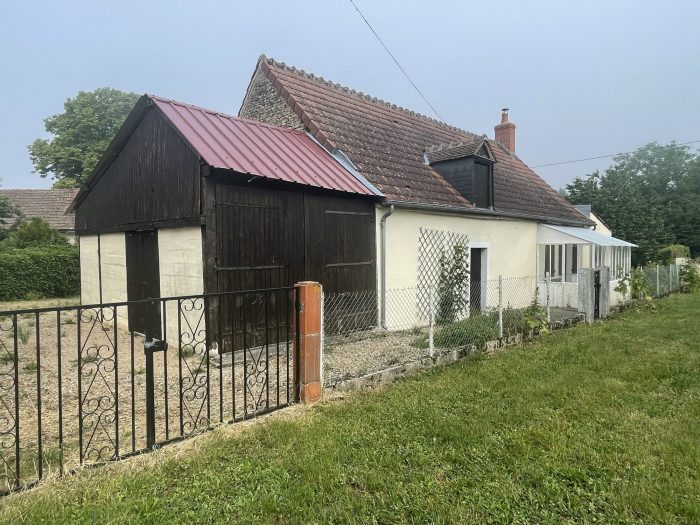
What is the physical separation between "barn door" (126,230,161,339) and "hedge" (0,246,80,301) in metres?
10.9

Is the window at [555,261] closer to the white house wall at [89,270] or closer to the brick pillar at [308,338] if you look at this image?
the brick pillar at [308,338]

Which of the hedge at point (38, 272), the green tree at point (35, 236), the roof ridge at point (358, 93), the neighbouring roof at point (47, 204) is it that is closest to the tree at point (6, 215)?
the green tree at point (35, 236)

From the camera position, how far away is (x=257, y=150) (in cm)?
810

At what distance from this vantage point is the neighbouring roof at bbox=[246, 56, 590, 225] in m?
10.2

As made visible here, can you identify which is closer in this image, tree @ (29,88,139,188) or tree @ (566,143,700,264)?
tree @ (566,143,700,264)

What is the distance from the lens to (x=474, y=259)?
1226 centimetres

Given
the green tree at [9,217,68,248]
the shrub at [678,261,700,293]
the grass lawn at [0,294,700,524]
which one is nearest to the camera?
the grass lawn at [0,294,700,524]

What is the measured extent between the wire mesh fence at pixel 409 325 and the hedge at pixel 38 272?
15123 millimetres

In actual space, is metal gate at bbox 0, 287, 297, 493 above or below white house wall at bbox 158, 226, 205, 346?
below

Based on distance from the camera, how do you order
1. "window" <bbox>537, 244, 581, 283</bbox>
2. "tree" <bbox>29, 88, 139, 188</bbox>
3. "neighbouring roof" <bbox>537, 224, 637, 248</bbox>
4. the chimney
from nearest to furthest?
"neighbouring roof" <bbox>537, 224, 637, 248</bbox> → "window" <bbox>537, 244, 581, 283</bbox> → the chimney → "tree" <bbox>29, 88, 139, 188</bbox>

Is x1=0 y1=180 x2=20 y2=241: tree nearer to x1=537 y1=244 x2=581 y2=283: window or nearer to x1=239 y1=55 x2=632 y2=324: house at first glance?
x1=239 y1=55 x2=632 y2=324: house

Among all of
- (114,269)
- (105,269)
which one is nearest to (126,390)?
(114,269)

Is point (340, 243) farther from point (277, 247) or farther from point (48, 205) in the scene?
point (48, 205)

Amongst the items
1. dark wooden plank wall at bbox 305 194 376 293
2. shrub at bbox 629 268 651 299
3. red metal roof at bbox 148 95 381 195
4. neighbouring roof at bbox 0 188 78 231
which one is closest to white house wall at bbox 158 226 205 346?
A: red metal roof at bbox 148 95 381 195
